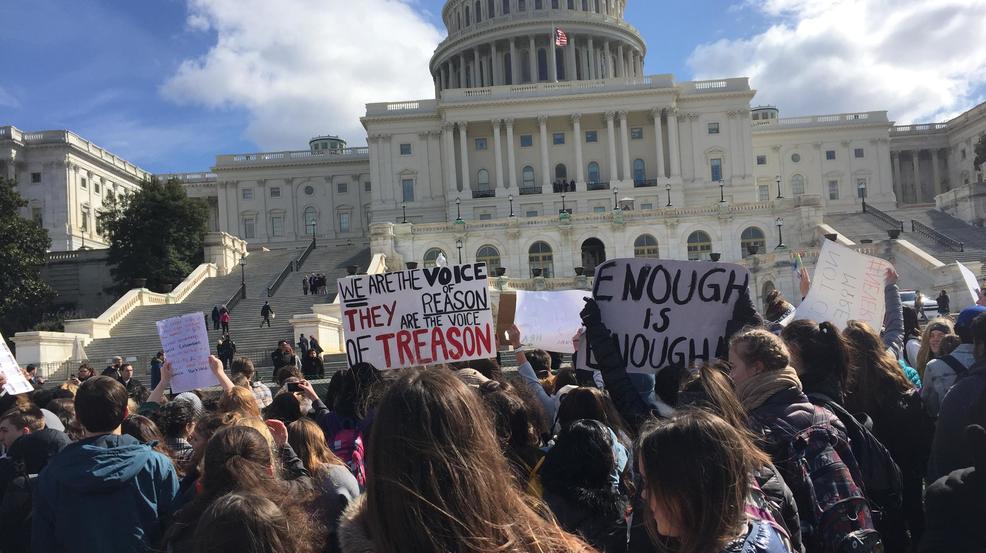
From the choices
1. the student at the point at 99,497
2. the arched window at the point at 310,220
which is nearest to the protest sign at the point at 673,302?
the student at the point at 99,497

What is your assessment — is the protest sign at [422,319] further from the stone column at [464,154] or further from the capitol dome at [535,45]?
the capitol dome at [535,45]

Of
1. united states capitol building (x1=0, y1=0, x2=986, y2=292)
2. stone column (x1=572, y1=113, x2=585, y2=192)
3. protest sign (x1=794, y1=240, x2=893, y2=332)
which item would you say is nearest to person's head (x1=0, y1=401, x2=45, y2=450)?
protest sign (x1=794, y1=240, x2=893, y2=332)

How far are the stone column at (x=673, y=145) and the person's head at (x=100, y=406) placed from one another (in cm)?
7539

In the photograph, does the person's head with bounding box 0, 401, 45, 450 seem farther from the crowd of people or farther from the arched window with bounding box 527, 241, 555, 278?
the arched window with bounding box 527, 241, 555, 278

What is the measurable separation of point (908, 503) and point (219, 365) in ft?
20.2

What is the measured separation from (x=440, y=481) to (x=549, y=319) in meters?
10.3

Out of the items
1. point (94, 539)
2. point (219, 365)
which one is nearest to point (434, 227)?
point (219, 365)

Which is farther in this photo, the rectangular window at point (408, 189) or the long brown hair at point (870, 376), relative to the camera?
the rectangular window at point (408, 189)

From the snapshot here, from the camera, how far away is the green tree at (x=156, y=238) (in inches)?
2240

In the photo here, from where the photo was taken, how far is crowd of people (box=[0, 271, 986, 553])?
2.60 metres

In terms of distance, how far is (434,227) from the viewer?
56.0m

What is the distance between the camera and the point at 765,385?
466cm

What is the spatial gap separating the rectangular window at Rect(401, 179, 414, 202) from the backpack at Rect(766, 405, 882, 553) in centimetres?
7827

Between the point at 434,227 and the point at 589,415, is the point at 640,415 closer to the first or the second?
the point at 589,415
